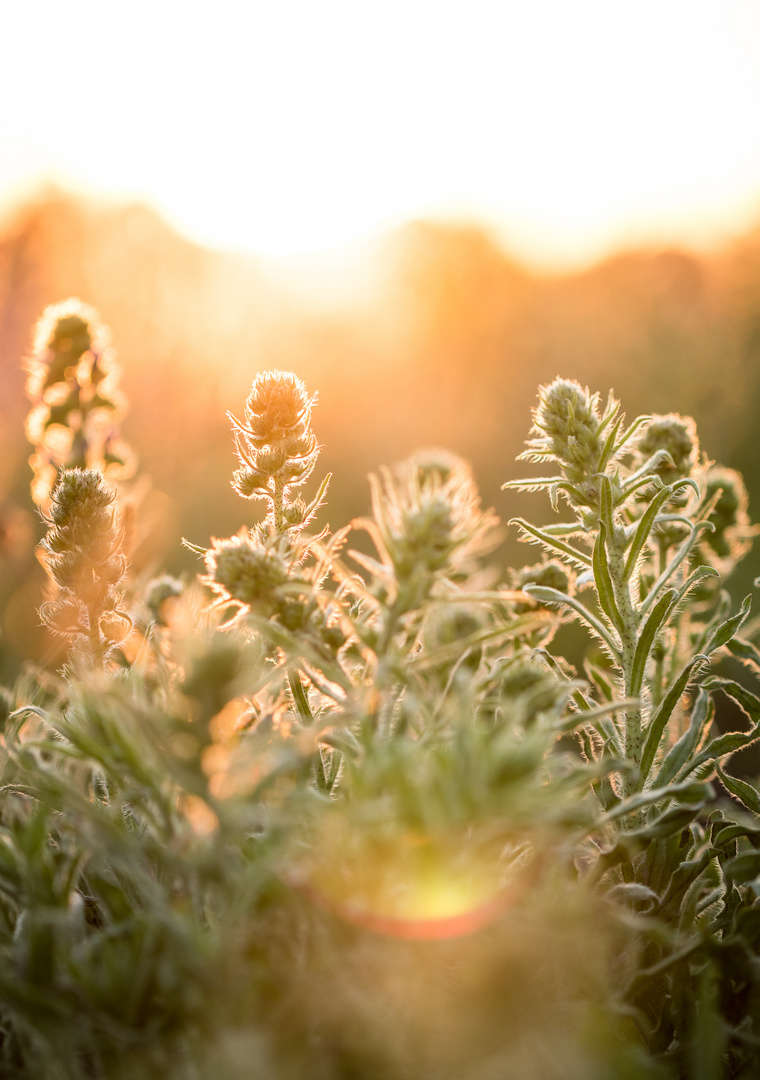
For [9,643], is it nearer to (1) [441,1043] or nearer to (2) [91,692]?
(2) [91,692]

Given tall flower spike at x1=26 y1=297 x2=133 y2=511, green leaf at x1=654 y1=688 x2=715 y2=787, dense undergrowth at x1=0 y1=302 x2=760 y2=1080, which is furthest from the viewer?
tall flower spike at x1=26 y1=297 x2=133 y2=511

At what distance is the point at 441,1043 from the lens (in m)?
0.65

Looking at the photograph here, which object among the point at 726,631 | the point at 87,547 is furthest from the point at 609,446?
the point at 87,547

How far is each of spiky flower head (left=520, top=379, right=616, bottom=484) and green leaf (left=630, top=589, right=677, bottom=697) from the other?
0.69 ft

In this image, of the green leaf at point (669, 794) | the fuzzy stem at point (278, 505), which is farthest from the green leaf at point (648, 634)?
the fuzzy stem at point (278, 505)

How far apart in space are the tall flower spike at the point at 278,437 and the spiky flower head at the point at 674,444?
0.56m

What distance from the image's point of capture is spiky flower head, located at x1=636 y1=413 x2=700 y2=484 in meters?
1.39

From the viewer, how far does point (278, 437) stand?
1.24 m

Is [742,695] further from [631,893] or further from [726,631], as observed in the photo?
[631,893]

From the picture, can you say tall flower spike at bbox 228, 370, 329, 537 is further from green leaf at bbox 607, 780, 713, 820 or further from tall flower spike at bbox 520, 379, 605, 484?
green leaf at bbox 607, 780, 713, 820

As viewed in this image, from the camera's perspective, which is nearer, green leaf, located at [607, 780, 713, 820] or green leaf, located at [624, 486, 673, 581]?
green leaf, located at [607, 780, 713, 820]

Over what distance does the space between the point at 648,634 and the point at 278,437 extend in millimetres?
615

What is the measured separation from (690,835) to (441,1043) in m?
0.60

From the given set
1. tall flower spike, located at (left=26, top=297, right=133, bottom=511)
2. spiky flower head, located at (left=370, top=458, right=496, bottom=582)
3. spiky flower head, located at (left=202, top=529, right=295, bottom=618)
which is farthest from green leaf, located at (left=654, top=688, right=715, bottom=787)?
tall flower spike, located at (left=26, top=297, right=133, bottom=511)
